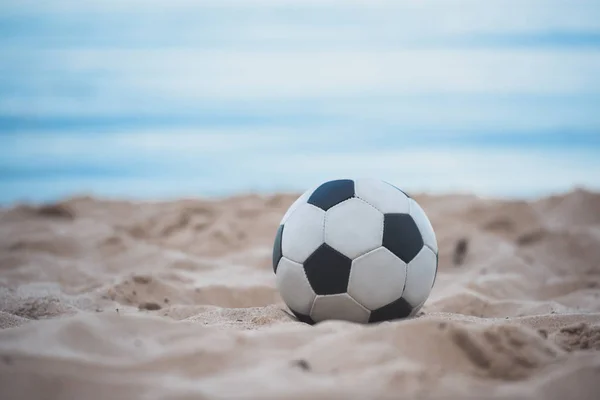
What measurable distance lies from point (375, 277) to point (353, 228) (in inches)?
9.7

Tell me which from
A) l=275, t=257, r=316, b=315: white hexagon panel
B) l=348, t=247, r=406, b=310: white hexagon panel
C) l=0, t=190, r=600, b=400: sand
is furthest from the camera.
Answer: l=275, t=257, r=316, b=315: white hexagon panel

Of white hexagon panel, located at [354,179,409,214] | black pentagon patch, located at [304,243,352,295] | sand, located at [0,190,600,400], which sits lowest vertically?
sand, located at [0,190,600,400]

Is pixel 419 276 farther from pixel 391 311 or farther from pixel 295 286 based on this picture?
pixel 295 286

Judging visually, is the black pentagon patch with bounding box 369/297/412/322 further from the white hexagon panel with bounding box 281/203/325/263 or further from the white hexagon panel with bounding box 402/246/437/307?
the white hexagon panel with bounding box 281/203/325/263

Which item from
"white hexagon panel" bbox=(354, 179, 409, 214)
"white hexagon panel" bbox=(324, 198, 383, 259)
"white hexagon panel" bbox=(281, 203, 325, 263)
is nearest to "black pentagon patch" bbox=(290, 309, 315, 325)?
"white hexagon panel" bbox=(281, 203, 325, 263)

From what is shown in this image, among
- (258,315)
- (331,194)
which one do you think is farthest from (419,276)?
(258,315)

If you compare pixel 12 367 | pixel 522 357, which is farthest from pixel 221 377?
pixel 522 357

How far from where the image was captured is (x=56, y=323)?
265 cm

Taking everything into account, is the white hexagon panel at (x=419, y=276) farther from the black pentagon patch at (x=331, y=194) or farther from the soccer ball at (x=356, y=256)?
the black pentagon patch at (x=331, y=194)

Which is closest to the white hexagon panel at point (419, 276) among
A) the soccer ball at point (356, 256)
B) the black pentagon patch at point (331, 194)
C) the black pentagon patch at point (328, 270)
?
the soccer ball at point (356, 256)

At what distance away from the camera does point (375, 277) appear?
315 centimetres

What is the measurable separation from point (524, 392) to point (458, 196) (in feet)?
22.6

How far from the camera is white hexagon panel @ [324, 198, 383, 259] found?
315cm

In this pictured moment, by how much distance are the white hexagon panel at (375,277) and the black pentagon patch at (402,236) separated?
34 mm
